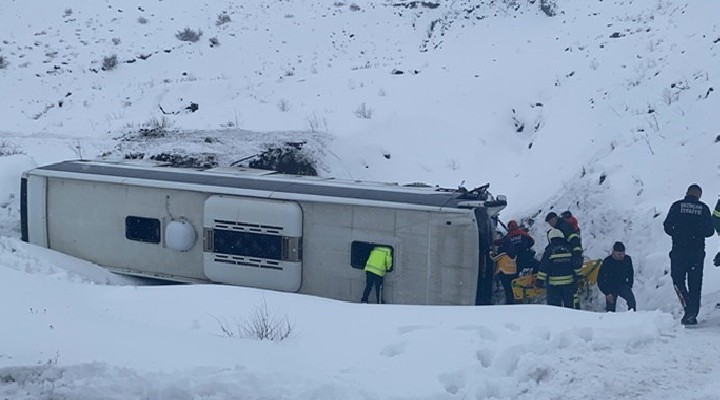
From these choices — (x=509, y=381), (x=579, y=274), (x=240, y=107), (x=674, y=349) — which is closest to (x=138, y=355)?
(x=509, y=381)

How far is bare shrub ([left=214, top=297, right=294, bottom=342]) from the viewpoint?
24.7 feet

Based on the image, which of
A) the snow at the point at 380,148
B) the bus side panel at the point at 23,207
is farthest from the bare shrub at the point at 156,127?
the bus side panel at the point at 23,207

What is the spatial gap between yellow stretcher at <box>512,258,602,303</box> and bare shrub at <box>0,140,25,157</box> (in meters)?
10.4

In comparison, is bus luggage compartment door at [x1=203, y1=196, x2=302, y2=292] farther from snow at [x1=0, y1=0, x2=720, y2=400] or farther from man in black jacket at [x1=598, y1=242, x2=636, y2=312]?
man in black jacket at [x1=598, y1=242, x2=636, y2=312]

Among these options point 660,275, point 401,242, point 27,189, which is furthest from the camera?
point 27,189

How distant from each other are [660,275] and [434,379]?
23.2ft

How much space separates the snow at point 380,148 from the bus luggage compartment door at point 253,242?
1702 millimetres

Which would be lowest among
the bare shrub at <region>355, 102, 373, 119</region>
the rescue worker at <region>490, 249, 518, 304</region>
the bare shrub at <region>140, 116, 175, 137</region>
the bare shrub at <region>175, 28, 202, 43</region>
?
the rescue worker at <region>490, 249, 518, 304</region>

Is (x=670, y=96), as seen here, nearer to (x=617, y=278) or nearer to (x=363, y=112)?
(x=363, y=112)

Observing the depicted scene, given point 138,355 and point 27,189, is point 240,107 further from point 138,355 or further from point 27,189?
point 138,355

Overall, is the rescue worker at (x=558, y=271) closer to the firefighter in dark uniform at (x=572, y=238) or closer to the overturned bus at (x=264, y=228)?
the firefighter in dark uniform at (x=572, y=238)

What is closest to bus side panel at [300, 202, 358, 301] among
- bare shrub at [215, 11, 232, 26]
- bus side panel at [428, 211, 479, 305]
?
bus side panel at [428, 211, 479, 305]

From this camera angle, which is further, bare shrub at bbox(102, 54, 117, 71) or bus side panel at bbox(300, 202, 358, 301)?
bare shrub at bbox(102, 54, 117, 71)

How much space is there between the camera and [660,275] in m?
12.6
